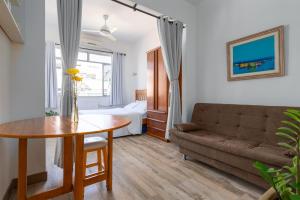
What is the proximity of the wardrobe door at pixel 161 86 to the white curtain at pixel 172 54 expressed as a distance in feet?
1.36

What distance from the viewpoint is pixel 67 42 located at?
2.00 metres

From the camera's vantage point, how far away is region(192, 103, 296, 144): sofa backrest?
1.98 metres

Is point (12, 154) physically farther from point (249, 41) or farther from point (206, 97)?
point (249, 41)

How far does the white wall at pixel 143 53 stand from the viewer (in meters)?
4.86

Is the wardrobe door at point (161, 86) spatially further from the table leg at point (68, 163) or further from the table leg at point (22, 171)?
the table leg at point (22, 171)

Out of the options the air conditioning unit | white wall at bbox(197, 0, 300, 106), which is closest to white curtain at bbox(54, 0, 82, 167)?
white wall at bbox(197, 0, 300, 106)

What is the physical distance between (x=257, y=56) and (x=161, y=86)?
1.87 m

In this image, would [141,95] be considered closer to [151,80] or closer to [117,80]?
[117,80]

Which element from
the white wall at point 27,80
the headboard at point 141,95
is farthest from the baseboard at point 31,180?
the headboard at point 141,95

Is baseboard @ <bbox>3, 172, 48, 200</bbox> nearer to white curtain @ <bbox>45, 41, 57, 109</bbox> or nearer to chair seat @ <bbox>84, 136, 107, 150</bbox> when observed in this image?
chair seat @ <bbox>84, 136, 107, 150</bbox>

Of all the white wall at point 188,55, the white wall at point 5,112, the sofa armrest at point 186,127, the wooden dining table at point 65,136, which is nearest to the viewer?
the wooden dining table at point 65,136

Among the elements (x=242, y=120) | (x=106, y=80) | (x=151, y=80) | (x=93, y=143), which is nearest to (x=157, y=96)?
(x=151, y=80)

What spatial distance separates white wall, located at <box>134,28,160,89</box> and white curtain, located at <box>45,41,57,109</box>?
8.25ft

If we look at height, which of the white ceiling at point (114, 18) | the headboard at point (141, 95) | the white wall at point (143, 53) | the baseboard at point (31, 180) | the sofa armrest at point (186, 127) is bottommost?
the baseboard at point (31, 180)
